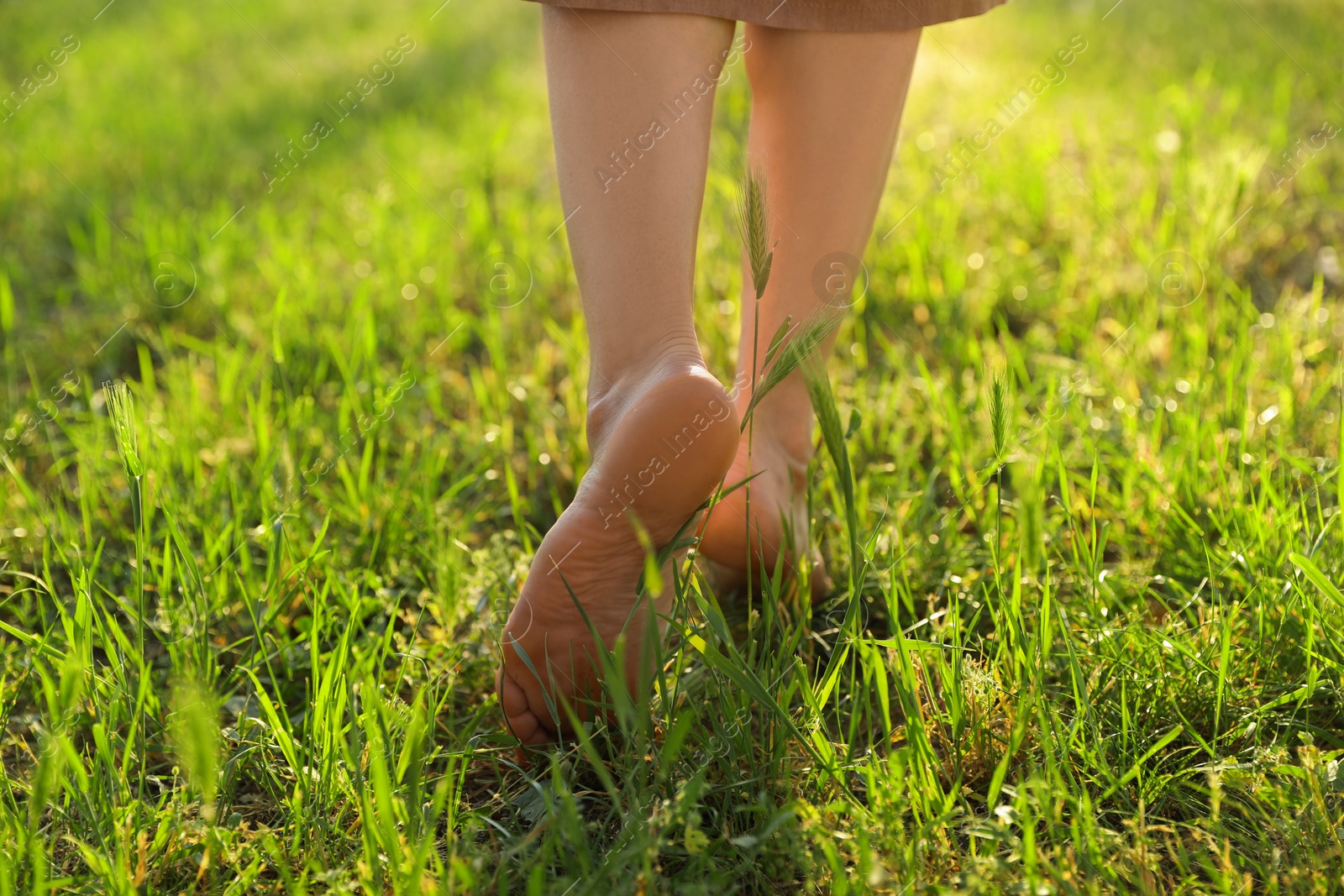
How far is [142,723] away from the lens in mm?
984

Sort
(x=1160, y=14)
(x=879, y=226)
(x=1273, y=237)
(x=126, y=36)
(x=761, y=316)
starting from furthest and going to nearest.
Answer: (x=126, y=36), (x=1160, y=14), (x=879, y=226), (x=1273, y=237), (x=761, y=316)

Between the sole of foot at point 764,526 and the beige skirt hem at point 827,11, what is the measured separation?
468 mm

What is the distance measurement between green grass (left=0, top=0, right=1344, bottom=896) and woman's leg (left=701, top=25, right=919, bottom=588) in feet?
→ 0.25

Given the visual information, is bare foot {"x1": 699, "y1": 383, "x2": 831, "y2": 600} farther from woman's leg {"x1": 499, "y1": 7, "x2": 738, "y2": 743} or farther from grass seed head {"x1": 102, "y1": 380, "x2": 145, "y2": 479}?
grass seed head {"x1": 102, "y1": 380, "x2": 145, "y2": 479}

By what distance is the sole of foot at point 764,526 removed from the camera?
1.12 meters

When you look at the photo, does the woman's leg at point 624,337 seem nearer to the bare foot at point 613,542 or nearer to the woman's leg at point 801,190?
the bare foot at point 613,542

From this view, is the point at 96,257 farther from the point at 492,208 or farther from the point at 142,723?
the point at 142,723

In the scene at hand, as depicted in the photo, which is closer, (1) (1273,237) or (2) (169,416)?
(2) (169,416)

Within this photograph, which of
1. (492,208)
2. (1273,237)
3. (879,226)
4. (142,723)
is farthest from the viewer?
(879,226)

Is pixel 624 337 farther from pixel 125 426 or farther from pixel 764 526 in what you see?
pixel 125 426

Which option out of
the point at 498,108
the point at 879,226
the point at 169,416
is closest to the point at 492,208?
the point at 169,416

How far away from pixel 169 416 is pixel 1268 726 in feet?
5.08

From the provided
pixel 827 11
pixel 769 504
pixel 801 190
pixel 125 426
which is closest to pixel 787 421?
pixel 769 504

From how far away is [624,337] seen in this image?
1039 mm
